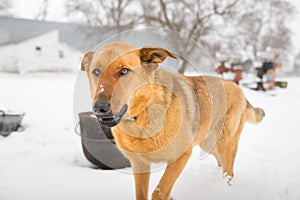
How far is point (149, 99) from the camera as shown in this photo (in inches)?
31.3

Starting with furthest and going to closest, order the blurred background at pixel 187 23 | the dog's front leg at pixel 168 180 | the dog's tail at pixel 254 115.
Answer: the blurred background at pixel 187 23 → the dog's tail at pixel 254 115 → the dog's front leg at pixel 168 180

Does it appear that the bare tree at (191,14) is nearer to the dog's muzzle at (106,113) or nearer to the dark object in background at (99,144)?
the dark object in background at (99,144)

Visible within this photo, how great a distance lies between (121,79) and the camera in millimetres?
678

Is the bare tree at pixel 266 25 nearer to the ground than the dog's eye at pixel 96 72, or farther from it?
farther from it

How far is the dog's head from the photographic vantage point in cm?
63

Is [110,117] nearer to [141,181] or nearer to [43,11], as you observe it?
[141,181]

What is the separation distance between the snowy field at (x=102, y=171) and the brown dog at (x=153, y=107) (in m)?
0.26

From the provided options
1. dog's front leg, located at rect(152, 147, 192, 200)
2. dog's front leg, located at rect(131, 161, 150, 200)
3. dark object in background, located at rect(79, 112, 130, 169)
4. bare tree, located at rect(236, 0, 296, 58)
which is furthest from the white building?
bare tree, located at rect(236, 0, 296, 58)

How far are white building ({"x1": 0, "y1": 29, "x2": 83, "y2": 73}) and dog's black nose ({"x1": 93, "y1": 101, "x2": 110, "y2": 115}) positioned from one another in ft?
3.60

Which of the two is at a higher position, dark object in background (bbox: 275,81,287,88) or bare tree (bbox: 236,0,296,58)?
bare tree (bbox: 236,0,296,58)

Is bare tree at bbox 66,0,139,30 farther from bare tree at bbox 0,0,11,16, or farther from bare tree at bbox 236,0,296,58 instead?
bare tree at bbox 236,0,296,58

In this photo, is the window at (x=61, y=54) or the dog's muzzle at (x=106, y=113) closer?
the dog's muzzle at (x=106, y=113)

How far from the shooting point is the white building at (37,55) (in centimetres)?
150

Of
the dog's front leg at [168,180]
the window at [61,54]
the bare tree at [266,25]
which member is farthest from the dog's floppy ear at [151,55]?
the window at [61,54]
